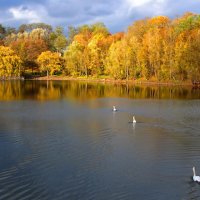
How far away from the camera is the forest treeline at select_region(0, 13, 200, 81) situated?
70625 millimetres

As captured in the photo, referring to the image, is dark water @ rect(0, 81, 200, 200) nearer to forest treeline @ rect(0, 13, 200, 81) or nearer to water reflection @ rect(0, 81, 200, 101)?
water reflection @ rect(0, 81, 200, 101)

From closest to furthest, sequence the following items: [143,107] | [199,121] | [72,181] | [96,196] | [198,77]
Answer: [96,196]
[72,181]
[199,121]
[143,107]
[198,77]

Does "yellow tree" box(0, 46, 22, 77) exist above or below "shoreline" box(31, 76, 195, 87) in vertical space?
above

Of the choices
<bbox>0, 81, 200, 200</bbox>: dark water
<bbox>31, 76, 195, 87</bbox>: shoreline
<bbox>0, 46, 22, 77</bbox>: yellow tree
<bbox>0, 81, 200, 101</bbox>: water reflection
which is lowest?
<bbox>0, 81, 200, 200</bbox>: dark water

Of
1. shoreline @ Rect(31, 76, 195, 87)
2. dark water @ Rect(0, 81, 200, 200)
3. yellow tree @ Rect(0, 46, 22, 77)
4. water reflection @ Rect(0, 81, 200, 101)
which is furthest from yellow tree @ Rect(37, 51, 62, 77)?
dark water @ Rect(0, 81, 200, 200)

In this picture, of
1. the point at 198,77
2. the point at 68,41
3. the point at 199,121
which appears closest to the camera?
the point at 199,121

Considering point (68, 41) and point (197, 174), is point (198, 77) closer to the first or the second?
point (197, 174)

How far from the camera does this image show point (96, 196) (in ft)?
45.5

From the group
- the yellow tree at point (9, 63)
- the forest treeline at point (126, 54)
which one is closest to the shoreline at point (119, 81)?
the forest treeline at point (126, 54)

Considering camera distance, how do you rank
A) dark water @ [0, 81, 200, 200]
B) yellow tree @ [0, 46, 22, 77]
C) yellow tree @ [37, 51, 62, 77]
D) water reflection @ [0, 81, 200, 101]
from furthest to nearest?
yellow tree @ [37, 51, 62, 77] → yellow tree @ [0, 46, 22, 77] → water reflection @ [0, 81, 200, 101] → dark water @ [0, 81, 200, 200]

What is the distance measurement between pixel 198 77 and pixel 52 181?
56.5 meters

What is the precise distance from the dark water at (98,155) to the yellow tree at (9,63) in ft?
210

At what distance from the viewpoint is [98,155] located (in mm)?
19219

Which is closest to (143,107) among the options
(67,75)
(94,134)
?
(94,134)
